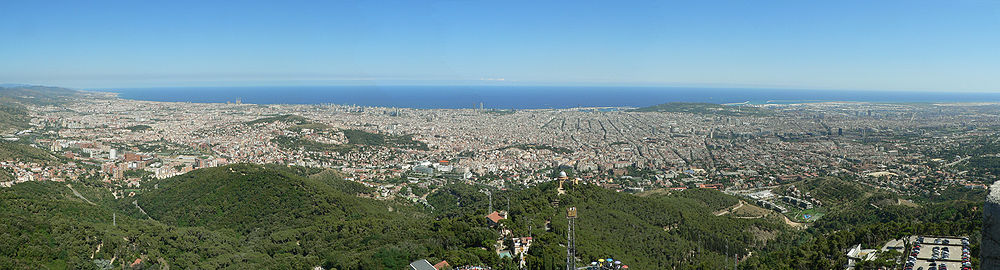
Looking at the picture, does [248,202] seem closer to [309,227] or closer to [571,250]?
[309,227]

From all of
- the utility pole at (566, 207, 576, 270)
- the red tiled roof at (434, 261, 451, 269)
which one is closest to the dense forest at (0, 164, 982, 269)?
the red tiled roof at (434, 261, 451, 269)

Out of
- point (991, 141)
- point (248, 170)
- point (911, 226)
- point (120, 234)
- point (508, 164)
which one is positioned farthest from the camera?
point (991, 141)

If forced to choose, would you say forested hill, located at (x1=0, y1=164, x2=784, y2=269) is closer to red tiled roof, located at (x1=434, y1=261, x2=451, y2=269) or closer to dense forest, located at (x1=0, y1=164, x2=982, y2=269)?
dense forest, located at (x1=0, y1=164, x2=982, y2=269)

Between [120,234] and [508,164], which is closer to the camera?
[120,234]

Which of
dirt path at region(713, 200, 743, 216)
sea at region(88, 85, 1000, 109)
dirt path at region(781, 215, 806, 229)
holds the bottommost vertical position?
dirt path at region(781, 215, 806, 229)

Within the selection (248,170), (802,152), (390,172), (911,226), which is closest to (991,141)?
(802,152)

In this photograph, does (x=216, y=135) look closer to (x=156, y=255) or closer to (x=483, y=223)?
(x=156, y=255)

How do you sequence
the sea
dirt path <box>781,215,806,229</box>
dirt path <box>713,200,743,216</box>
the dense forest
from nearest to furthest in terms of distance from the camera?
1. the dense forest
2. dirt path <box>781,215,806,229</box>
3. dirt path <box>713,200,743,216</box>
4. the sea

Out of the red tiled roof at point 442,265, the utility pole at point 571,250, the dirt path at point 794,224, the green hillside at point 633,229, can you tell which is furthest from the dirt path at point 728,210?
the red tiled roof at point 442,265

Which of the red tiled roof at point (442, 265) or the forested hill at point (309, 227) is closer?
the red tiled roof at point (442, 265)

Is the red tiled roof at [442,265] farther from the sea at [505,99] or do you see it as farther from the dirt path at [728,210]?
the sea at [505,99]

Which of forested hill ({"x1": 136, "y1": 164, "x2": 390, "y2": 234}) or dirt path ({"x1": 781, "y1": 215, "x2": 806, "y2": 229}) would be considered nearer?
forested hill ({"x1": 136, "y1": 164, "x2": 390, "y2": 234})
